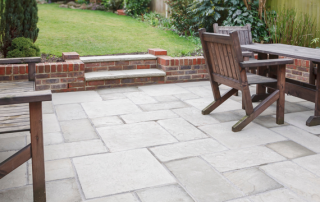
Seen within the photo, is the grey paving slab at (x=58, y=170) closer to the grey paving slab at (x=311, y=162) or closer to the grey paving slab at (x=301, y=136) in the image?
the grey paving slab at (x=311, y=162)

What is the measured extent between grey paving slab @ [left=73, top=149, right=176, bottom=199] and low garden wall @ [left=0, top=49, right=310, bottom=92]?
243 cm

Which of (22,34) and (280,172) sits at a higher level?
(22,34)

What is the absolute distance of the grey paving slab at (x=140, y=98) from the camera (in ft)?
14.5

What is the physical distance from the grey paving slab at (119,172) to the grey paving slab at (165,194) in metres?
0.07

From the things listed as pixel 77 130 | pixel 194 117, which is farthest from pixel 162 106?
pixel 77 130

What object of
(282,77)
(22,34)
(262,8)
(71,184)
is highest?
(262,8)

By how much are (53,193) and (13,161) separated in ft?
1.20

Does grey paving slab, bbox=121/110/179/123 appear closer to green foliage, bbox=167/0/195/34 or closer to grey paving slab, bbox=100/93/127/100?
grey paving slab, bbox=100/93/127/100

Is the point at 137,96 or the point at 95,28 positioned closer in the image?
the point at 137,96

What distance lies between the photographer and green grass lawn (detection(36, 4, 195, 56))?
630 centimetres

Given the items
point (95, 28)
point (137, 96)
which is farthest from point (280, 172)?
point (95, 28)

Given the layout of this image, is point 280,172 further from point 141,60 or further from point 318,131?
point 141,60

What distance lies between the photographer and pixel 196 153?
2.81 m

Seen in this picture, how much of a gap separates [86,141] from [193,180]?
1151mm
